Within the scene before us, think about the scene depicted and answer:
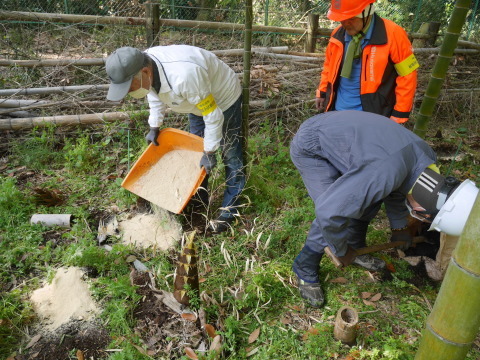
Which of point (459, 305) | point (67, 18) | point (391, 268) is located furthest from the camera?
point (67, 18)

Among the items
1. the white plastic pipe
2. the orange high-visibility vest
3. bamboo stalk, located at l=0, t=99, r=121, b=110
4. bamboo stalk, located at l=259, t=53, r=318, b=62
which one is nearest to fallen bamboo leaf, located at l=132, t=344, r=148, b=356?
the white plastic pipe

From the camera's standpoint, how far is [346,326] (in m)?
2.24

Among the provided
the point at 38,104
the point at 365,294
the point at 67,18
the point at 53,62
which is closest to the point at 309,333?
the point at 365,294

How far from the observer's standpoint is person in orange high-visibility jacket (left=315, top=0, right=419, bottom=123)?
285cm

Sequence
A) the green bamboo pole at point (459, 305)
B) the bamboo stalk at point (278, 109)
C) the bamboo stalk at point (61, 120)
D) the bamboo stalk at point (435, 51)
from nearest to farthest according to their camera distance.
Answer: the green bamboo pole at point (459, 305) → the bamboo stalk at point (61, 120) → the bamboo stalk at point (278, 109) → the bamboo stalk at point (435, 51)

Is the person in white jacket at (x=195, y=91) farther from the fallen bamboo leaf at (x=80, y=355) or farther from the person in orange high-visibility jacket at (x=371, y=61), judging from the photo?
the fallen bamboo leaf at (x=80, y=355)

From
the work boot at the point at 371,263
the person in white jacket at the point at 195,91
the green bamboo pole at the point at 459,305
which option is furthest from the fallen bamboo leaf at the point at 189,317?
the green bamboo pole at the point at 459,305

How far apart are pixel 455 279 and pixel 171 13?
793cm

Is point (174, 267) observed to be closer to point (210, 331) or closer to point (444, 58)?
point (210, 331)

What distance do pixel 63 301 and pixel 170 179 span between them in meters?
1.39

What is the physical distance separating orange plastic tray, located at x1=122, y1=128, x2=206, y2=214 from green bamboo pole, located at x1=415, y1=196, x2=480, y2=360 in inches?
96.1

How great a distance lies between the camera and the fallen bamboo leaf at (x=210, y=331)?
2426 mm

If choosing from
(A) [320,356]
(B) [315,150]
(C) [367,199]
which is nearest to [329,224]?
(C) [367,199]

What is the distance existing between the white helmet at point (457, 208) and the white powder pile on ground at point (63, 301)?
2.31 meters
